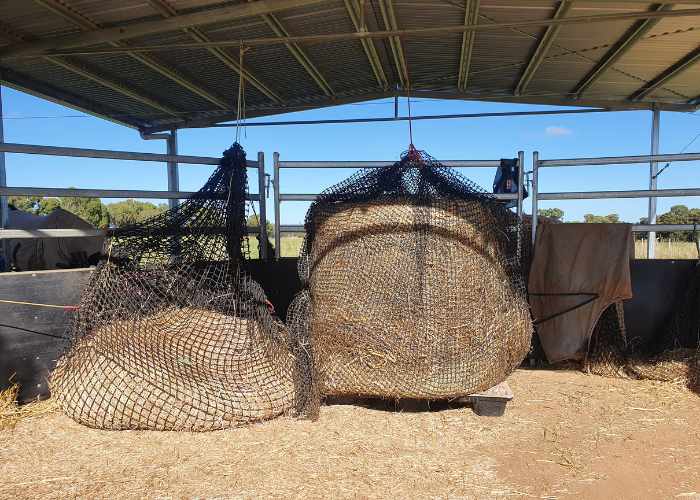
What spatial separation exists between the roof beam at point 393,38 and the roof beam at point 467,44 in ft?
2.95

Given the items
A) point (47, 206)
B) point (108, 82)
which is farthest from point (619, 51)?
point (47, 206)

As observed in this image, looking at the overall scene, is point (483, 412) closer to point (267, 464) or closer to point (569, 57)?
point (267, 464)

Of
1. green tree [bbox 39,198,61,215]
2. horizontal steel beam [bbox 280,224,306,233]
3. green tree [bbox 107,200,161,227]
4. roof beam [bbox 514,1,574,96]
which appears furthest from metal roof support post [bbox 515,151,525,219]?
green tree [bbox 39,198,61,215]

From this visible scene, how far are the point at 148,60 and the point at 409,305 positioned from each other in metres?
5.38

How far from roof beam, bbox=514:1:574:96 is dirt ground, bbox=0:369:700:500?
4.43m

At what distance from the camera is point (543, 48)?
645cm

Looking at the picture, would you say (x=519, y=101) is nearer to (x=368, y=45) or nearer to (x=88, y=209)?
(x=368, y=45)

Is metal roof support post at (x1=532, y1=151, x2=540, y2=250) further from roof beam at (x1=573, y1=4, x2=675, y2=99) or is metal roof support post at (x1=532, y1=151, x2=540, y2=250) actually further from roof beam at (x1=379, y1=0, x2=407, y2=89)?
roof beam at (x1=379, y1=0, x2=407, y2=89)

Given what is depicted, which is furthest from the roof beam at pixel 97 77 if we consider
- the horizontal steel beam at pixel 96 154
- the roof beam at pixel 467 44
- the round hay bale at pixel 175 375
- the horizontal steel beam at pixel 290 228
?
the roof beam at pixel 467 44

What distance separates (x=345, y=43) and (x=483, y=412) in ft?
17.1

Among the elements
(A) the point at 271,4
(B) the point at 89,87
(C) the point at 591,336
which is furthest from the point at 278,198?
(B) the point at 89,87

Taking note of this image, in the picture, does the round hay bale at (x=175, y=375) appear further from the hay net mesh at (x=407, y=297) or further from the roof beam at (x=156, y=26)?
the roof beam at (x=156, y=26)

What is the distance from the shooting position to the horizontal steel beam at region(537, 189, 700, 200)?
5.09 metres

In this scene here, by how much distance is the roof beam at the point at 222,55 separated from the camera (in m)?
4.93
